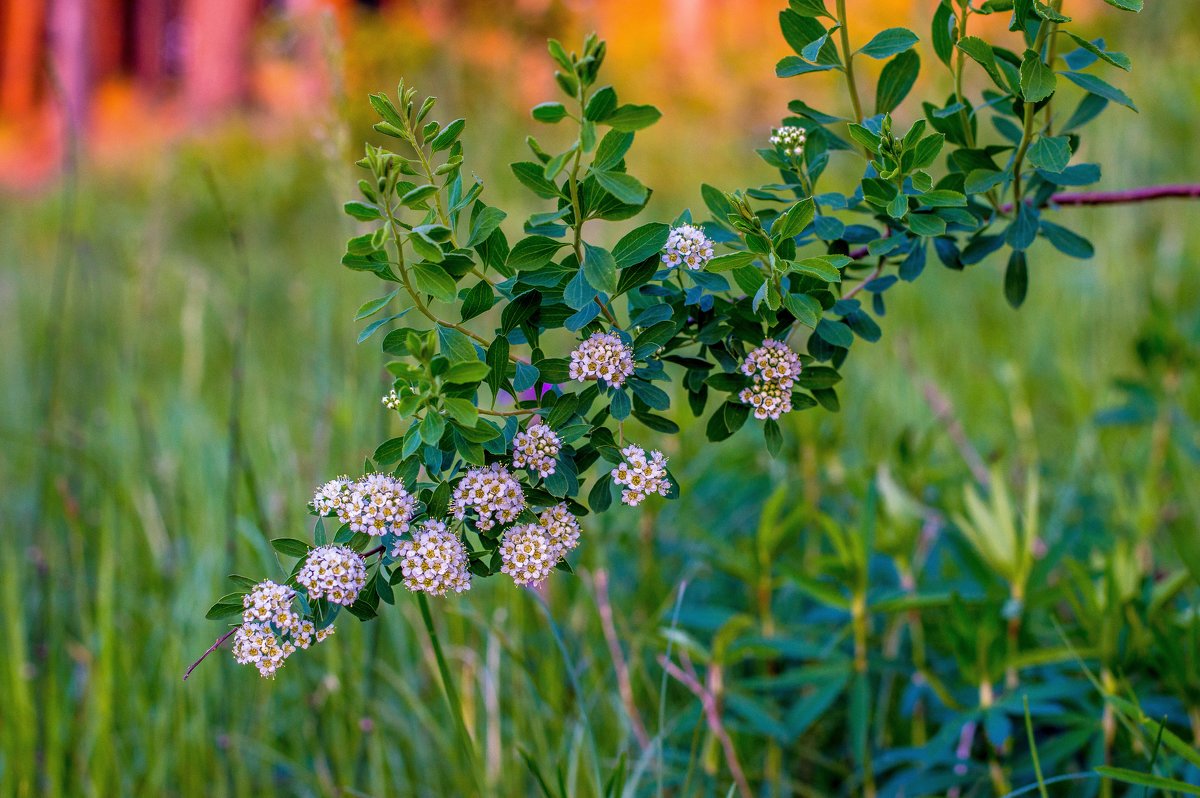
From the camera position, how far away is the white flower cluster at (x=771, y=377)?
62 centimetres

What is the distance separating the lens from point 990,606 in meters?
1.00

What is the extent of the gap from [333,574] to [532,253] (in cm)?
22

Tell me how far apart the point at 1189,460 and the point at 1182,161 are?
200 cm

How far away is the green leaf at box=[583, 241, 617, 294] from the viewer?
57 centimetres

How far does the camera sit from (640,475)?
60 cm

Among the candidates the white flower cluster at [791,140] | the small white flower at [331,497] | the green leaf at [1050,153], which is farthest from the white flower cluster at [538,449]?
the green leaf at [1050,153]

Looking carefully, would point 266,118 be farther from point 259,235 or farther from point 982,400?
point 982,400

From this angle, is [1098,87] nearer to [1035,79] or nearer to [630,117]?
[1035,79]

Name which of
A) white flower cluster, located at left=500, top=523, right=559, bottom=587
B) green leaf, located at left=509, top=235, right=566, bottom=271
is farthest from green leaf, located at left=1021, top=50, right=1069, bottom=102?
white flower cluster, located at left=500, top=523, right=559, bottom=587

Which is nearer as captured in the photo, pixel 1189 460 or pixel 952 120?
Result: pixel 952 120

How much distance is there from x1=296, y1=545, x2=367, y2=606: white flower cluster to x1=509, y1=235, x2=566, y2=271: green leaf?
7.9 inches

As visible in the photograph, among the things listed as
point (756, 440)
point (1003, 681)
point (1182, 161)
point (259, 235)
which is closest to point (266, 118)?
point (259, 235)

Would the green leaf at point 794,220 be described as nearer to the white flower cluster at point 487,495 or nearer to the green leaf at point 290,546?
the white flower cluster at point 487,495

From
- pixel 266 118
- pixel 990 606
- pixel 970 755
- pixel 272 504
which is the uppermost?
pixel 266 118
